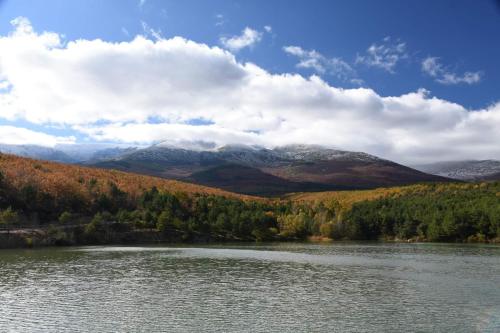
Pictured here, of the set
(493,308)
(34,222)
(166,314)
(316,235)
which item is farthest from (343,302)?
(316,235)

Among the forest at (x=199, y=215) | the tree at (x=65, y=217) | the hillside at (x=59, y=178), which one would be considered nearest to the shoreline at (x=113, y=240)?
the forest at (x=199, y=215)

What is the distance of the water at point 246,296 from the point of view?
32.1 meters

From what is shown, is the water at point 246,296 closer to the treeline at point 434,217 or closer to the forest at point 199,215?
the forest at point 199,215

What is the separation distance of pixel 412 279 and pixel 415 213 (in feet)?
291

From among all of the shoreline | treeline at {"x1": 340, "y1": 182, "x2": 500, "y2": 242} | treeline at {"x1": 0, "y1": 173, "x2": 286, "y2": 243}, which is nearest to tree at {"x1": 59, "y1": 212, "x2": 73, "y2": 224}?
treeline at {"x1": 0, "y1": 173, "x2": 286, "y2": 243}

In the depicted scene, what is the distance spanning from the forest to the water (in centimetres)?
4727

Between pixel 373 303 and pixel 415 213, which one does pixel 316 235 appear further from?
pixel 373 303

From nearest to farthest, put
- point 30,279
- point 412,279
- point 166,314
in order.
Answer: point 166,314 < point 30,279 < point 412,279

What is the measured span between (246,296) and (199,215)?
9462 cm

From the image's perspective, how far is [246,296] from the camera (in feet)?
139

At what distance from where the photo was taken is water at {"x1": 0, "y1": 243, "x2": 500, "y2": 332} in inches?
1262

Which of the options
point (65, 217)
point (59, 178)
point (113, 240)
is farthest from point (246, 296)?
point (59, 178)

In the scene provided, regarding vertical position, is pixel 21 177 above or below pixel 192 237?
above

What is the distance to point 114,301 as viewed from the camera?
39500 millimetres
